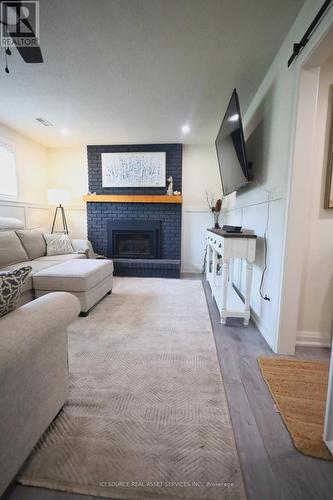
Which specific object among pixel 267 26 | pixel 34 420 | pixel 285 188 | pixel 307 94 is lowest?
pixel 34 420

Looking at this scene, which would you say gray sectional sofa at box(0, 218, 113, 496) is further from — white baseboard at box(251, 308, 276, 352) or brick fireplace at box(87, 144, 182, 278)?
brick fireplace at box(87, 144, 182, 278)

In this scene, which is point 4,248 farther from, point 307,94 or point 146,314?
point 307,94

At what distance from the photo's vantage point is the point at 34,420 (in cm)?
92

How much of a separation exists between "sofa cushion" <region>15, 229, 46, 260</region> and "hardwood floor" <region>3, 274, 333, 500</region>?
2.74 m

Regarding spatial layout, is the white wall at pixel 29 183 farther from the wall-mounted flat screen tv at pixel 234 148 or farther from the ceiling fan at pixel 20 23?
the wall-mounted flat screen tv at pixel 234 148

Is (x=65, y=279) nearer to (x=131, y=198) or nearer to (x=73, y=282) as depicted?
(x=73, y=282)

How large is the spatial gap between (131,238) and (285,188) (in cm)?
302

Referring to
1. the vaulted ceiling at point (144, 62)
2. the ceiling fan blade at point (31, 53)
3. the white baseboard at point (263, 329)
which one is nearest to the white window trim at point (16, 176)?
the vaulted ceiling at point (144, 62)

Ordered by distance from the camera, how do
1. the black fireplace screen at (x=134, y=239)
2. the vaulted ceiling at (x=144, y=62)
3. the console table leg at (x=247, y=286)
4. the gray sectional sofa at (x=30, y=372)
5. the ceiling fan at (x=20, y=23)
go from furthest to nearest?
the black fireplace screen at (x=134, y=239), the console table leg at (x=247, y=286), the vaulted ceiling at (x=144, y=62), the gray sectional sofa at (x=30, y=372), the ceiling fan at (x=20, y=23)

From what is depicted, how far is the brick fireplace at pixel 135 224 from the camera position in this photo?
3.99m

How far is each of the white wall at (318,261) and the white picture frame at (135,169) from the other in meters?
2.67

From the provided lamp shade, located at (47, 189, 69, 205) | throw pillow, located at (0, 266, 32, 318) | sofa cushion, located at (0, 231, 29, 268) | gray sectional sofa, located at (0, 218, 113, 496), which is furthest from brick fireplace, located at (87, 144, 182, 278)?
throw pillow, located at (0, 266, 32, 318)

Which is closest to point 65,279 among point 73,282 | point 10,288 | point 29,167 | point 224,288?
point 73,282

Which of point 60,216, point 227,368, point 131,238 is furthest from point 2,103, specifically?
point 227,368
